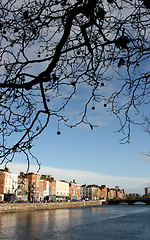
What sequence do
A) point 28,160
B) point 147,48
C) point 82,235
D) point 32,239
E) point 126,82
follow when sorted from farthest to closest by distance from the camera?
point 82,235 → point 32,239 → point 126,82 → point 147,48 → point 28,160

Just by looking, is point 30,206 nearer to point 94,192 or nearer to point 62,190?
point 62,190

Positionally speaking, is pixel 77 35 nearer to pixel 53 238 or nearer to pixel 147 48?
pixel 147 48

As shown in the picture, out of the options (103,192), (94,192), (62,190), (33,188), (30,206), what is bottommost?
(103,192)

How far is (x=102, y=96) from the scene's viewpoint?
354 centimetres

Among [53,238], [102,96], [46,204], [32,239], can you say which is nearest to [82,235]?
[53,238]

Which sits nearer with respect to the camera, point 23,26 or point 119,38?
point 119,38

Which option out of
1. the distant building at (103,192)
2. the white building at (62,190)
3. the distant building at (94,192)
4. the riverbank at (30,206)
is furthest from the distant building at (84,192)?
the riverbank at (30,206)

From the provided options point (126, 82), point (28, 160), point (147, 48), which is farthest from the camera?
point (126, 82)

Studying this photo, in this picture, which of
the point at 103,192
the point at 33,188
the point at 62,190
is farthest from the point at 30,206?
the point at 103,192

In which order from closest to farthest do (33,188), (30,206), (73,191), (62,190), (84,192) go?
(30,206), (33,188), (62,190), (73,191), (84,192)

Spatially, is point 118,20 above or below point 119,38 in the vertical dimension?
above

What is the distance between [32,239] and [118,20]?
27920 mm

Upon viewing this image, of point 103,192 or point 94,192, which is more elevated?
point 94,192

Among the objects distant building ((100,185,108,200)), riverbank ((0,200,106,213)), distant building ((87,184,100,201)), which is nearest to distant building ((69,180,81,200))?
distant building ((87,184,100,201))
